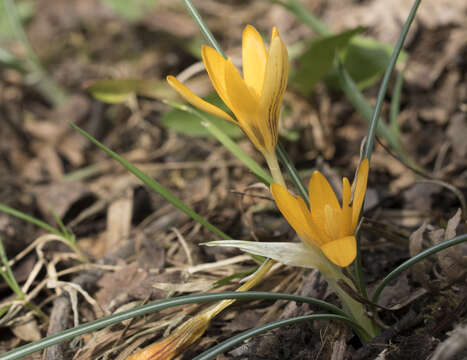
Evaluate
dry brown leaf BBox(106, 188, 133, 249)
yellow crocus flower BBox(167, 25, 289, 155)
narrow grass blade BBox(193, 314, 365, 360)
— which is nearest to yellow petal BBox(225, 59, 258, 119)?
yellow crocus flower BBox(167, 25, 289, 155)

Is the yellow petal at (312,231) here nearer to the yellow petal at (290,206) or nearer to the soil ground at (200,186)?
the yellow petal at (290,206)

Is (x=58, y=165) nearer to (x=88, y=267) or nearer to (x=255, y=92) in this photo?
(x=88, y=267)

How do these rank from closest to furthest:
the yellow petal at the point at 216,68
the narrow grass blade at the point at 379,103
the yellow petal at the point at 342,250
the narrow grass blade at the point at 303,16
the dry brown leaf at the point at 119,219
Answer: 1. the yellow petal at the point at 342,250
2. the yellow petal at the point at 216,68
3. the narrow grass blade at the point at 379,103
4. the dry brown leaf at the point at 119,219
5. the narrow grass blade at the point at 303,16

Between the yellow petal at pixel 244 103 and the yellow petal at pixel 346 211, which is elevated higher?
the yellow petal at pixel 244 103

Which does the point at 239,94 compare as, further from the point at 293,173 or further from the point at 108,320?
the point at 108,320

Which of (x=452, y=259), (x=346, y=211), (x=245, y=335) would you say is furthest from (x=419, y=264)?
(x=245, y=335)

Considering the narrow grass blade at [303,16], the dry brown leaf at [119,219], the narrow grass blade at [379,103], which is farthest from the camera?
the narrow grass blade at [303,16]

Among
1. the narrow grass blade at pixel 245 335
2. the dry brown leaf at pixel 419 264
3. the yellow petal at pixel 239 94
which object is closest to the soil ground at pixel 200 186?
the dry brown leaf at pixel 419 264

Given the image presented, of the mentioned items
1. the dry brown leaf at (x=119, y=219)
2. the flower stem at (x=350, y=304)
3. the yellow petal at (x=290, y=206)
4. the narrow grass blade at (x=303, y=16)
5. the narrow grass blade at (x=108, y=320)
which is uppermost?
the narrow grass blade at (x=303, y=16)
